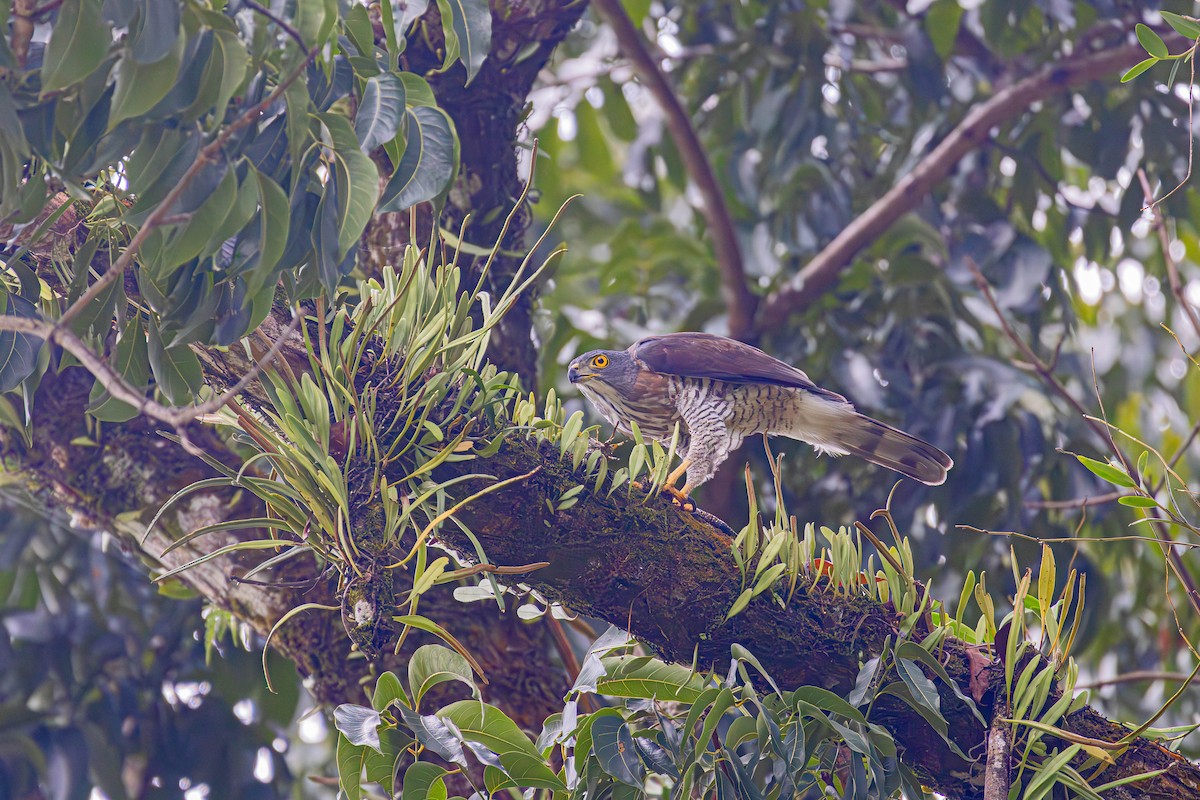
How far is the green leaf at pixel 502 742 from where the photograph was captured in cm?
185

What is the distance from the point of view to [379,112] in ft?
5.17

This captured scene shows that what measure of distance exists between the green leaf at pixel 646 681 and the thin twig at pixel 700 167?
2.33 meters

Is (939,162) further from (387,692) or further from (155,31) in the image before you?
(155,31)

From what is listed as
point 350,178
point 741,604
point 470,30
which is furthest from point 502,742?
point 470,30

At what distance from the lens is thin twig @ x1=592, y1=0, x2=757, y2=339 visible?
3.84 m

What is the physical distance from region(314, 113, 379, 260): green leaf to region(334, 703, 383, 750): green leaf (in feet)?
2.51

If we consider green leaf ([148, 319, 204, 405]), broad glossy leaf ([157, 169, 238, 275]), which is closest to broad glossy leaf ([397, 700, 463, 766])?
green leaf ([148, 319, 204, 405])

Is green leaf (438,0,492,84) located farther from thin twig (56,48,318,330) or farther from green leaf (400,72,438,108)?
thin twig (56,48,318,330)

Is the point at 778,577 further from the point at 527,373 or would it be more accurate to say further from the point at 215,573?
the point at 215,573

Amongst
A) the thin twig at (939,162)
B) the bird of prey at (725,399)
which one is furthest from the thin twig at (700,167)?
the bird of prey at (725,399)

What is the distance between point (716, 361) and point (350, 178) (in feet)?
5.44

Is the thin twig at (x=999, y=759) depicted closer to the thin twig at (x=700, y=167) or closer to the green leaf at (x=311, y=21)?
the green leaf at (x=311, y=21)

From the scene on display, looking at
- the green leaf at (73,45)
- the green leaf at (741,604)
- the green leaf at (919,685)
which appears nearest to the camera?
the green leaf at (73,45)

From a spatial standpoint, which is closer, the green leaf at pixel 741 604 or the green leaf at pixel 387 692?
the green leaf at pixel 387 692
